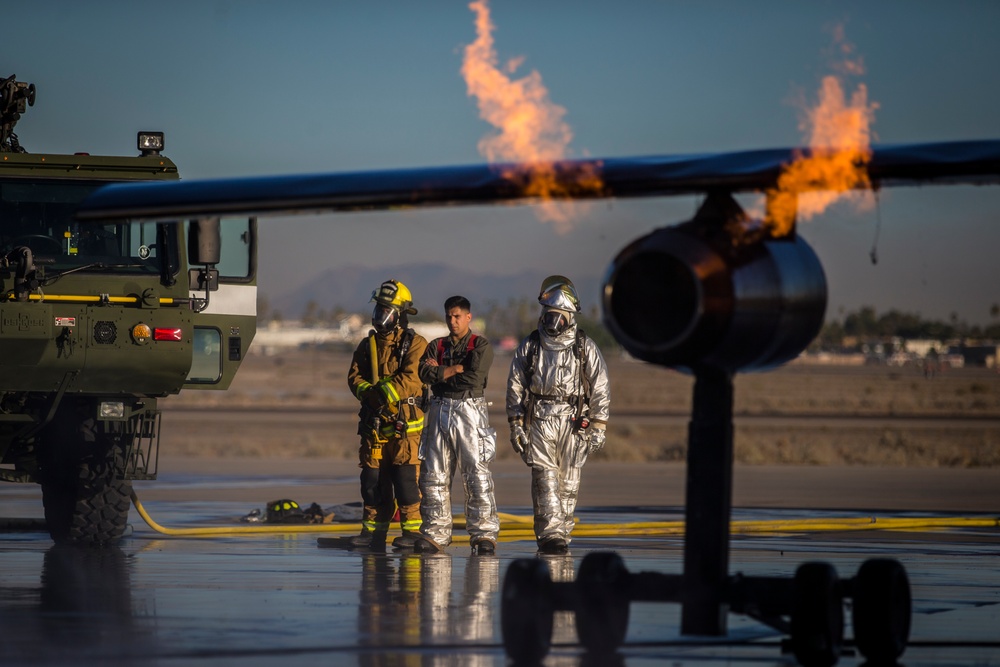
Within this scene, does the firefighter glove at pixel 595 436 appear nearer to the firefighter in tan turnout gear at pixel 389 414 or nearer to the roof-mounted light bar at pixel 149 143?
the firefighter in tan turnout gear at pixel 389 414

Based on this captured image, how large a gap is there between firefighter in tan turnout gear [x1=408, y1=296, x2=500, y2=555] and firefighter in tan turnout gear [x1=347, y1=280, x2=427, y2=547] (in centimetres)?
30

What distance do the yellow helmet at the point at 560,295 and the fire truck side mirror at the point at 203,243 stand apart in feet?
10.0

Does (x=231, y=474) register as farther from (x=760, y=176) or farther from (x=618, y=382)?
(x=618, y=382)

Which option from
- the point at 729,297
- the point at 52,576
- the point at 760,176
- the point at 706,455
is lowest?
the point at 52,576

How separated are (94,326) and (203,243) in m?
3.09

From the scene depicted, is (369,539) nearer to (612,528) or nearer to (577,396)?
(577,396)

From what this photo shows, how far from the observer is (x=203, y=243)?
402 inches

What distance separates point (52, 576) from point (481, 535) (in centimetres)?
339

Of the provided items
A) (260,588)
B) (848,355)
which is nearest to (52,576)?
(260,588)

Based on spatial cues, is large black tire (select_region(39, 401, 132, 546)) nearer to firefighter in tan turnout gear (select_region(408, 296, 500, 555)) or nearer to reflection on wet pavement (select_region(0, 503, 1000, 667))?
reflection on wet pavement (select_region(0, 503, 1000, 667))

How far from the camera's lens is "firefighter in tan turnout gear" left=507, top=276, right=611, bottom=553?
1247cm

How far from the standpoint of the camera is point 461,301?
42.7 ft

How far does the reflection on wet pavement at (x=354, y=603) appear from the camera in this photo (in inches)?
303

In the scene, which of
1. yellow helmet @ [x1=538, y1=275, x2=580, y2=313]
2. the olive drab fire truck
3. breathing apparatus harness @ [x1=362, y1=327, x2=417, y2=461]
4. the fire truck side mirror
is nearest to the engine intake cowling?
the fire truck side mirror
